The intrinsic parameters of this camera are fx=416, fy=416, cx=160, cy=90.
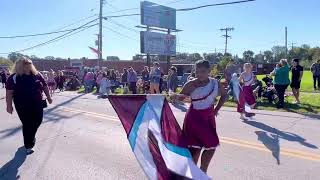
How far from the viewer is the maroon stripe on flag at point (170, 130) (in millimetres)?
4941

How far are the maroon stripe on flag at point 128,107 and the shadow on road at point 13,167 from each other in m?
2.31

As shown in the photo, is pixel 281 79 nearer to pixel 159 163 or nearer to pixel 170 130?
pixel 170 130

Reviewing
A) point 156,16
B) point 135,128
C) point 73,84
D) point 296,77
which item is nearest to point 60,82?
point 73,84

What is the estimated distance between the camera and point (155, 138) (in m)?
4.93

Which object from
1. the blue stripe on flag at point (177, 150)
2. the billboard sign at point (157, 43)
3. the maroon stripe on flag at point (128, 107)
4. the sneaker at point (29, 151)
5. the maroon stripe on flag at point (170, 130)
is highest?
the billboard sign at point (157, 43)

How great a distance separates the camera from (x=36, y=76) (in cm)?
777

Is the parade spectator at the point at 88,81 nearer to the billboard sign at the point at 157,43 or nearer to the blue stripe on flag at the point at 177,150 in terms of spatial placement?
the billboard sign at the point at 157,43

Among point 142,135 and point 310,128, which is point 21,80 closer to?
point 142,135

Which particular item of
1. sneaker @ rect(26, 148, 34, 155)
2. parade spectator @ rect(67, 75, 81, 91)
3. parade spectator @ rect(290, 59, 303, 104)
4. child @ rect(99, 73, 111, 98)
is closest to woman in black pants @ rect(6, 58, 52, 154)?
sneaker @ rect(26, 148, 34, 155)

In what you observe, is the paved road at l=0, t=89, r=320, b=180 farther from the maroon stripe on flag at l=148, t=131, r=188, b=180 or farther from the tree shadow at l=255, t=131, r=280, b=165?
the maroon stripe on flag at l=148, t=131, r=188, b=180

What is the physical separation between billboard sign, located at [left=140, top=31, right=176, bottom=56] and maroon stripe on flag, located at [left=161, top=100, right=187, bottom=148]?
29476 mm

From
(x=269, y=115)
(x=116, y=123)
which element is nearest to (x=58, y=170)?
(x=116, y=123)

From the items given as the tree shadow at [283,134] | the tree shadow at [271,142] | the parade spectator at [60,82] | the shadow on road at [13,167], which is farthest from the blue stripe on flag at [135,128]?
the parade spectator at [60,82]

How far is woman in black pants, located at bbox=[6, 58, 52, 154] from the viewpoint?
25.0ft
